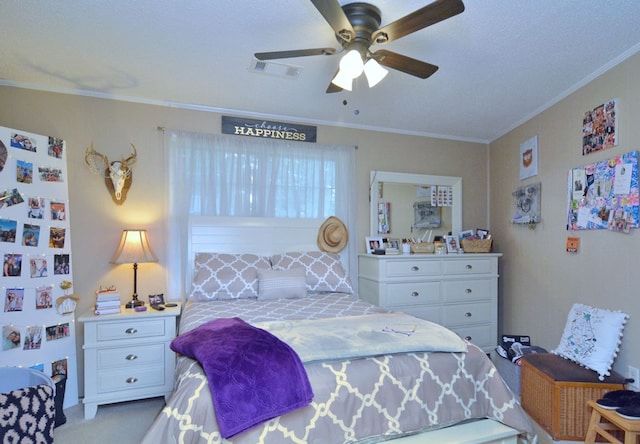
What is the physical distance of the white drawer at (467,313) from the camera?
10.3 ft

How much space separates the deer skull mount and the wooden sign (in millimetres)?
868

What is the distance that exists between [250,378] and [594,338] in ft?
7.74

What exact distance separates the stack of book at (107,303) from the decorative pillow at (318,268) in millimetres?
1208

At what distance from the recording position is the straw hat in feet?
10.6

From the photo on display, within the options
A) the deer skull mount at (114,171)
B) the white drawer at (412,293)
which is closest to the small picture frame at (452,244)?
the white drawer at (412,293)

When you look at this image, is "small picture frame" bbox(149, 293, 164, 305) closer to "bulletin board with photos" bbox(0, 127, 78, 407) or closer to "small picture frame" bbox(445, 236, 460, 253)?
"bulletin board with photos" bbox(0, 127, 78, 407)

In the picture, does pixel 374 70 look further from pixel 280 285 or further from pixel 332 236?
pixel 332 236

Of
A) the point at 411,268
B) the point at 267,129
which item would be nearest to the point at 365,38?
the point at 267,129

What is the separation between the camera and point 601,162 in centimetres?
240

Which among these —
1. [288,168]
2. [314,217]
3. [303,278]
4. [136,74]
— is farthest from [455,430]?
[136,74]

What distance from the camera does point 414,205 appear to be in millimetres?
3625

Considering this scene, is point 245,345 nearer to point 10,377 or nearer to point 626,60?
point 10,377

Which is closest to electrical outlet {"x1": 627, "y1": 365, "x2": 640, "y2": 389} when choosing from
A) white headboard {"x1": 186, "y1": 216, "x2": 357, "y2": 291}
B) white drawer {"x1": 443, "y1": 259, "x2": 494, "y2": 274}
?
white drawer {"x1": 443, "y1": 259, "x2": 494, "y2": 274}

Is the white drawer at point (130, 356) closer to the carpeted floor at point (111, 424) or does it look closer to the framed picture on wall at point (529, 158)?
the carpeted floor at point (111, 424)
